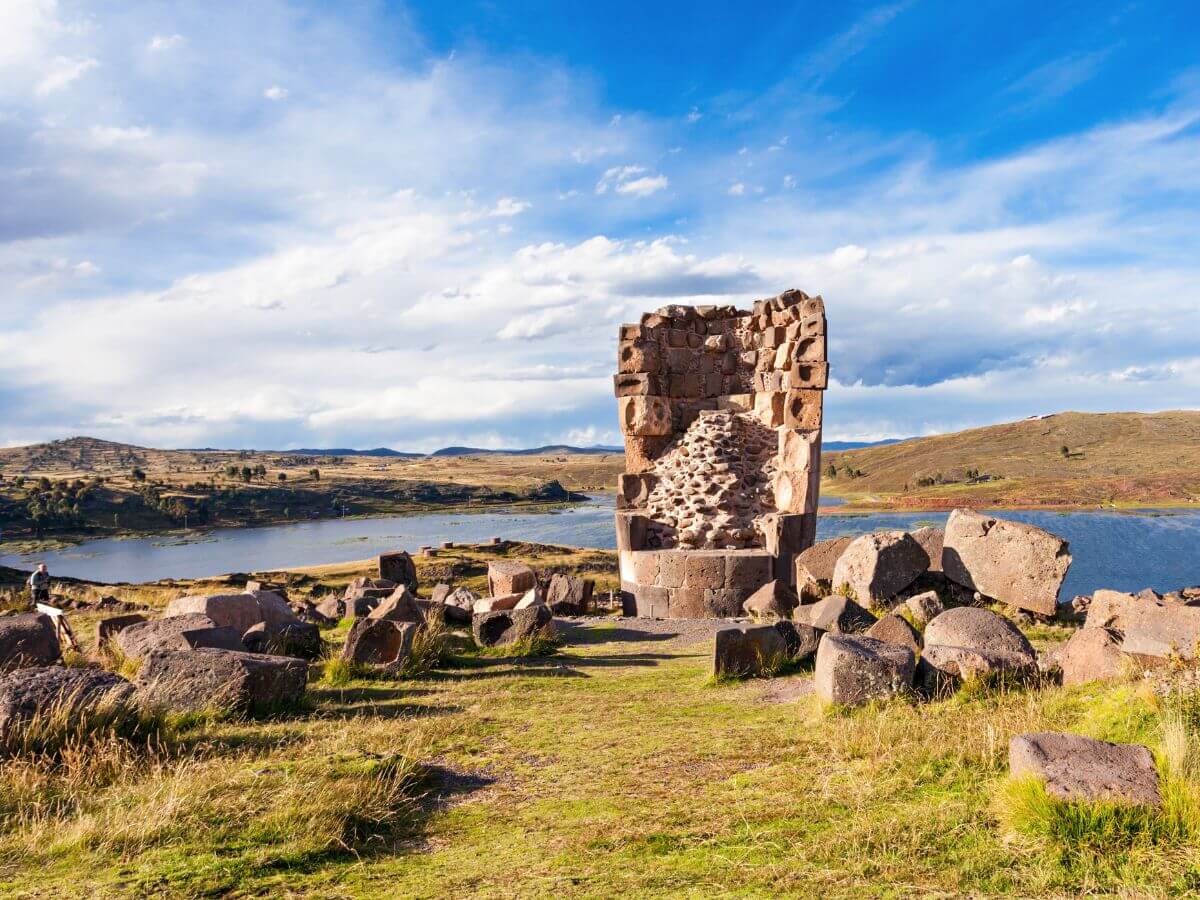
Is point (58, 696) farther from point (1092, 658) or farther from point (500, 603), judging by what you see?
point (500, 603)

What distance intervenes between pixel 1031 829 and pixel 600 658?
707 centimetres

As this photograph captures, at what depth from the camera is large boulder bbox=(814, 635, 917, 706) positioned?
6281 millimetres

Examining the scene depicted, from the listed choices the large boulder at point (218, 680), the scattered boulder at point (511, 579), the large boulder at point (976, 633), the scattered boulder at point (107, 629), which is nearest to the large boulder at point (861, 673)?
the large boulder at point (976, 633)

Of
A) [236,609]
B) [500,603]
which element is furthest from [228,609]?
[500,603]

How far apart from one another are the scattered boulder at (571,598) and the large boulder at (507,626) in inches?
170

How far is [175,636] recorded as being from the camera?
873 centimetres

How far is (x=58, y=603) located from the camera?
19.3m

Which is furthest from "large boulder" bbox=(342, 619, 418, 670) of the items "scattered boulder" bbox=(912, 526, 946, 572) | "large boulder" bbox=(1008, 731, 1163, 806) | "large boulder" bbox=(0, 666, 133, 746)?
"scattered boulder" bbox=(912, 526, 946, 572)

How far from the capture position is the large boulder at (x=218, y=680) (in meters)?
6.71

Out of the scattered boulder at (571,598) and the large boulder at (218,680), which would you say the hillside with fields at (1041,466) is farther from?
the large boulder at (218,680)

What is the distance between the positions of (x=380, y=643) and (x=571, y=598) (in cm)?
636

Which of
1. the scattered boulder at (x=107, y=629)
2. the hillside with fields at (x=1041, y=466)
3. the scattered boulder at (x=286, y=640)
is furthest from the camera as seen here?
the hillside with fields at (x=1041, y=466)

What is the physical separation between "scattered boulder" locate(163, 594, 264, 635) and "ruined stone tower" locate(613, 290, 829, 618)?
6596mm

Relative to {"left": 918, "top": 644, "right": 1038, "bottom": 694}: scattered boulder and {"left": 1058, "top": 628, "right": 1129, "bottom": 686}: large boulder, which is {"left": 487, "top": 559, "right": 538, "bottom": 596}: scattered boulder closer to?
{"left": 918, "top": 644, "right": 1038, "bottom": 694}: scattered boulder
